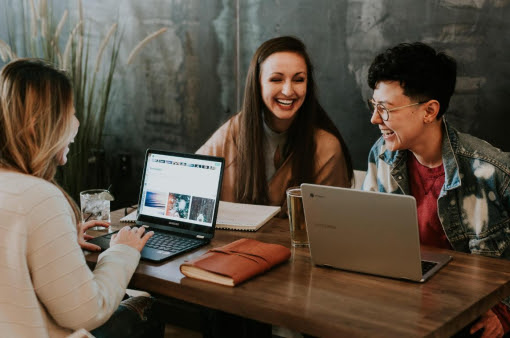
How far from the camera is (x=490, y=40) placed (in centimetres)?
256

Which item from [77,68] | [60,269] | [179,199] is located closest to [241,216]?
[179,199]

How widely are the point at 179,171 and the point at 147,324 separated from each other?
486 mm

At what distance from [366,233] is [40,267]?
772 mm

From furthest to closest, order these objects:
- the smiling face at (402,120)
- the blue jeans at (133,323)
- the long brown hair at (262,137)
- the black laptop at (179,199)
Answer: the long brown hair at (262,137)
the smiling face at (402,120)
the black laptop at (179,199)
the blue jeans at (133,323)

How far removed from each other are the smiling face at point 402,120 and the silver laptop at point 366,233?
484 millimetres

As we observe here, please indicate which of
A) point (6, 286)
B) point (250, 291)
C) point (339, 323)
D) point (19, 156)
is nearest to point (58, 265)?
point (6, 286)

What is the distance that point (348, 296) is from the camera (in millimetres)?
1472

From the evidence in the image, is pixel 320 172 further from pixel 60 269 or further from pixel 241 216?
pixel 60 269

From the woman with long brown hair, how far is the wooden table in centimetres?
80

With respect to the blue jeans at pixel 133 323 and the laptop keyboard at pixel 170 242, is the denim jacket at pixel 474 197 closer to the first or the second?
the laptop keyboard at pixel 170 242

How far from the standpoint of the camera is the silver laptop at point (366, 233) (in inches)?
59.8

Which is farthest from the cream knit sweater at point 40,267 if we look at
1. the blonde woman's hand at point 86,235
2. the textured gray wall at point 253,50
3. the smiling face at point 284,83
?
the textured gray wall at point 253,50

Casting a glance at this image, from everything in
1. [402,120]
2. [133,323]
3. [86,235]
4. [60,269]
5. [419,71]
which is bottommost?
[133,323]

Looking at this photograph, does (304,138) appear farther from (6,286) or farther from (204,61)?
(6,286)
